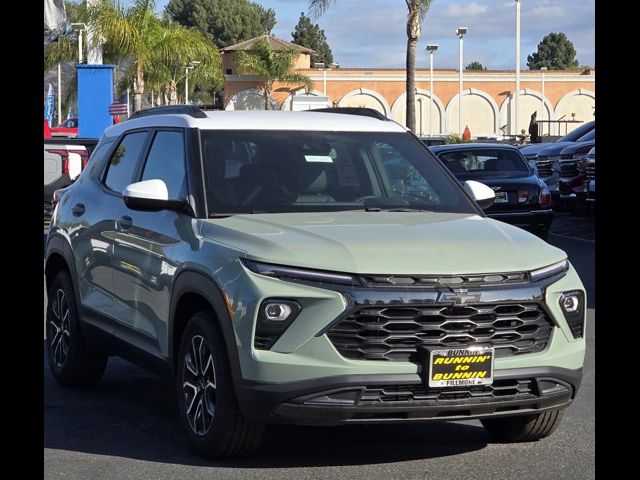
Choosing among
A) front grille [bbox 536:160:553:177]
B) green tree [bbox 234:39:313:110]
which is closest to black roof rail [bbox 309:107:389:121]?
front grille [bbox 536:160:553:177]

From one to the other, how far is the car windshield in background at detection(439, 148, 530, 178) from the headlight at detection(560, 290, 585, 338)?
14213 mm

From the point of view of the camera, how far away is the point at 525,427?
6992 mm

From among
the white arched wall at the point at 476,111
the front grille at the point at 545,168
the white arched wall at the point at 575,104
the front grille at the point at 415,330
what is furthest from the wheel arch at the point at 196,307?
the white arched wall at the point at 575,104

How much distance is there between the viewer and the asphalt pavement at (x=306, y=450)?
21.0ft

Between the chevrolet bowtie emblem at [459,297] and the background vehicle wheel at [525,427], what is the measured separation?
3.44 feet

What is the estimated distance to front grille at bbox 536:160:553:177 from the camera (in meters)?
27.6

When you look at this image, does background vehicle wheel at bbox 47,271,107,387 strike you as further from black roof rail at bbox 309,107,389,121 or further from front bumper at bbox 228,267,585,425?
front bumper at bbox 228,267,585,425

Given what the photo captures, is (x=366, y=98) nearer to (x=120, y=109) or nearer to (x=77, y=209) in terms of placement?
(x=120, y=109)

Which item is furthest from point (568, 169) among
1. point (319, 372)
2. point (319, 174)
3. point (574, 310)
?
point (319, 372)

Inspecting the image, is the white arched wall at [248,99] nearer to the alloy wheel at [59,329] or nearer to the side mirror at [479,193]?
the alloy wheel at [59,329]

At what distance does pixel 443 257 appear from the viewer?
6.20 meters
